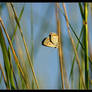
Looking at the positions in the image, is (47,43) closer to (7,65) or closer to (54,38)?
(54,38)

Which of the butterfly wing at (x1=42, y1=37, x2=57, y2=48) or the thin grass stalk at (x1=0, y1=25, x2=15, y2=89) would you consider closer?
the thin grass stalk at (x1=0, y1=25, x2=15, y2=89)

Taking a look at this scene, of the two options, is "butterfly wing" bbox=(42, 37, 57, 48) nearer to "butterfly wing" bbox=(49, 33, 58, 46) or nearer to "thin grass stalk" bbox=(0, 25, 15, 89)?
"butterfly wing" bbox=(49, 33, 58, 46)

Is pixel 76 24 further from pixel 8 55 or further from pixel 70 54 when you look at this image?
pixel 8 55

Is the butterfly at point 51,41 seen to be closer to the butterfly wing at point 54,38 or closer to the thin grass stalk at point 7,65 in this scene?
the butterfly wing at point 54,38

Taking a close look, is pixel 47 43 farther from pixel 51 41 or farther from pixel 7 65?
pixel 7 65

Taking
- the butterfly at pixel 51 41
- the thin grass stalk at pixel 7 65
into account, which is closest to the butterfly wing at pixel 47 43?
the butterfly at pixel 51 41

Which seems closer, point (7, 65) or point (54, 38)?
point (7, 65)

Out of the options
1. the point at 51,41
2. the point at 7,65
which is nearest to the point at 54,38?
the point at 51,41

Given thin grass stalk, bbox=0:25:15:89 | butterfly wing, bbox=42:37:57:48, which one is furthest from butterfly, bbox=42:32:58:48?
thin grass stalk, bbox=0:25:15:89

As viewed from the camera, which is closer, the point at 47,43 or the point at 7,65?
the point at 7,65
